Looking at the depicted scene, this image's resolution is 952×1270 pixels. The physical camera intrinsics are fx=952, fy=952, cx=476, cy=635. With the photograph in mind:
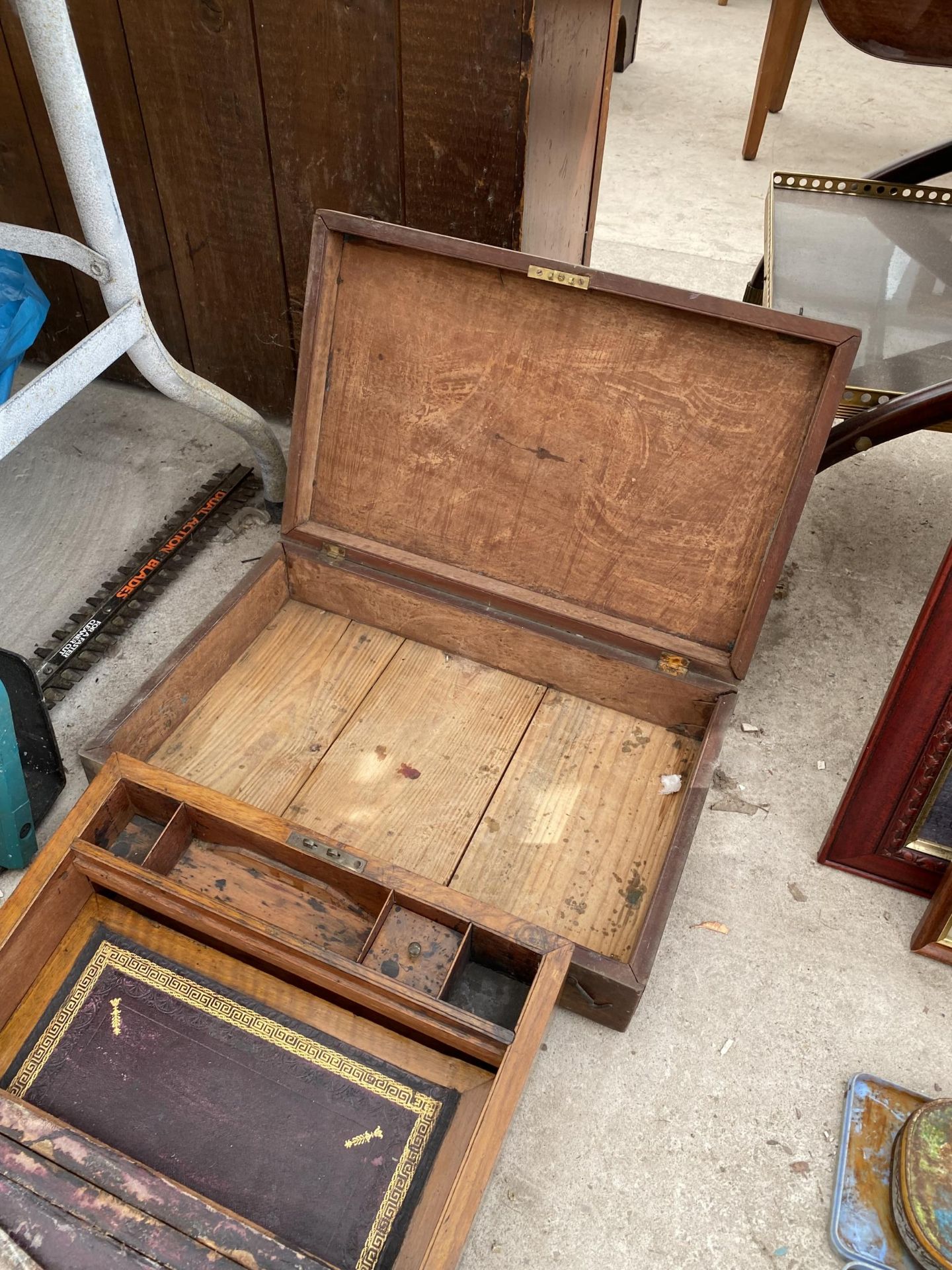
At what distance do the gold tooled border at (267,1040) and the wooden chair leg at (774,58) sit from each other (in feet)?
12.4

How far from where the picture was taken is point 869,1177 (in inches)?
→ 50.9

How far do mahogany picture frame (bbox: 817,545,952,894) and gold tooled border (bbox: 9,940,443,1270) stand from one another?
82 centimetres

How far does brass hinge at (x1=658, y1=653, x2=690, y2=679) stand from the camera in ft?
5.13

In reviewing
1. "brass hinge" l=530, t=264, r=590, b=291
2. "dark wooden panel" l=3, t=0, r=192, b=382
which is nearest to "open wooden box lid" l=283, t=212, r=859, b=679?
"brass hinge" l=530, t=264, r=590, b=291

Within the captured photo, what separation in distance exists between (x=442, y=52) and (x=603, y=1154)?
178cm

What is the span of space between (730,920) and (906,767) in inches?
14.9

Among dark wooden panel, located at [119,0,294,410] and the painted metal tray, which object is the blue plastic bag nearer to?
dark wooden panel, located at [119,0,294,410]

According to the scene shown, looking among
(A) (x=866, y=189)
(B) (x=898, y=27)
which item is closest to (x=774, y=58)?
(B) (x=898, y=27)

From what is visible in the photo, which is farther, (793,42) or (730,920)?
(793,42)

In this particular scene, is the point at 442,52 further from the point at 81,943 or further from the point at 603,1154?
the point at 603,1154

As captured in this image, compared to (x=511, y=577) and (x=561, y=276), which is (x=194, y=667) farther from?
(x=561, y=276)

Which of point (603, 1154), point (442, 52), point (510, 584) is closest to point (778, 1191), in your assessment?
point (603, 1154)

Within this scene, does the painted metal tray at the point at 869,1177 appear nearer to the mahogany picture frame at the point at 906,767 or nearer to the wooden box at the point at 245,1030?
the mahogany picture frame at the point at 906,767

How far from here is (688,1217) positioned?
127cm
